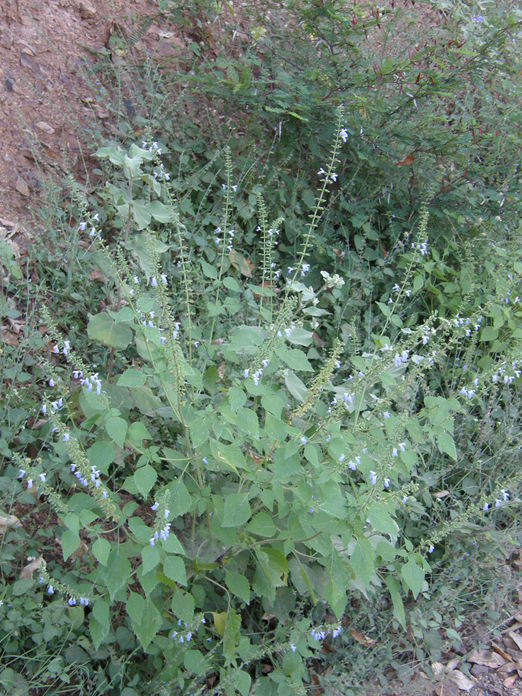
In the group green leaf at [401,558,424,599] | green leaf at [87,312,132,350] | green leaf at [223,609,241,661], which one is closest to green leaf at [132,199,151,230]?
green leaf at [87,312,132,350]

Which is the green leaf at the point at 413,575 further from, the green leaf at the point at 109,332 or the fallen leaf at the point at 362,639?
the green leaf at the point at 109,332

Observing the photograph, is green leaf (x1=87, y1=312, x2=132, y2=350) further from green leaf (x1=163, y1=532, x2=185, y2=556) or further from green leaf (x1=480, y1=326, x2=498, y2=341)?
green leaf (x1=480, y1=326, x2=498, y2=341)

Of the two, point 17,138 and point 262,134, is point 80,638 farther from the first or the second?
point 262,134

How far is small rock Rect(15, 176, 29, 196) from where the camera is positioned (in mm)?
3986

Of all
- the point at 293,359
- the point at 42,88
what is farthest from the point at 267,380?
the point at 42,88

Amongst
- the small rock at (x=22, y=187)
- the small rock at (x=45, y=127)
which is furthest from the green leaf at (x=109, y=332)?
the small rock at (x=45, y=127)

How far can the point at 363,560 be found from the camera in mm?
2285

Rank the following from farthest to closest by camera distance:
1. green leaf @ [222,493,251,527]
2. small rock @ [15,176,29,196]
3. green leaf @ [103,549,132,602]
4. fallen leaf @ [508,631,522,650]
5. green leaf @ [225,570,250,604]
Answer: small rock @ [15,176,29,196] < fallen leaf @ [508,631,522,650] < green leaf @ [225,570,250,604] < green leaf @ [222,493,251,527] < green leaf @ [103,549,132,602]

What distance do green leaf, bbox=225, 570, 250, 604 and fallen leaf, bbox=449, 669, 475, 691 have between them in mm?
1392

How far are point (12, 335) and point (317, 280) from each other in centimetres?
198

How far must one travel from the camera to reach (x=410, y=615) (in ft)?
10.6

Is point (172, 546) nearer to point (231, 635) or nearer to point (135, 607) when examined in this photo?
point (135, 607)

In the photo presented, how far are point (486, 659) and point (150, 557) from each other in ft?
7.21

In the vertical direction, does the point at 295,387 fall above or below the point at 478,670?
above
